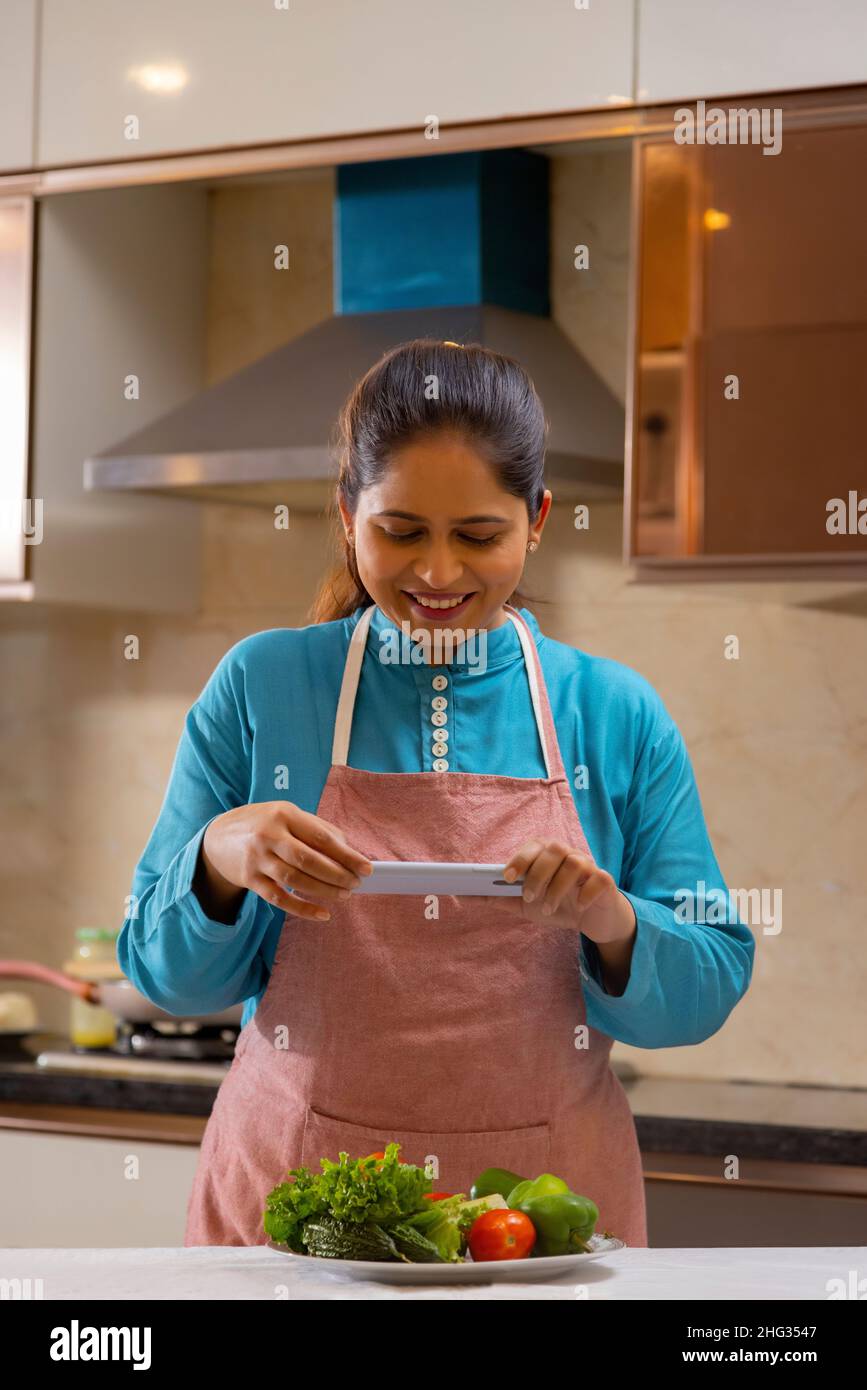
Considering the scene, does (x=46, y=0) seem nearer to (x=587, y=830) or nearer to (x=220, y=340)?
(x=220, y=340)

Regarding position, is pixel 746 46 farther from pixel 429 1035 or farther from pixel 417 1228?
pixel 417 1228

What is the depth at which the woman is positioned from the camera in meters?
1.41

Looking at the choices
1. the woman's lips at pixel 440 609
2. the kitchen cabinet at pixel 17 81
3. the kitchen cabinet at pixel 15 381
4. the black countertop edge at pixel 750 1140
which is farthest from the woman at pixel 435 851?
the kitchen cabinet at pixel 17 81

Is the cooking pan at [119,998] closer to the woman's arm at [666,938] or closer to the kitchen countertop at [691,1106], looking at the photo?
the kitchen countertop at [691,1106]

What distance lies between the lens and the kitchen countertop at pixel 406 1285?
103 cm

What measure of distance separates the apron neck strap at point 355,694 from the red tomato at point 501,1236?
0.51 m

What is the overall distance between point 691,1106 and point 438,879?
1.16 meters

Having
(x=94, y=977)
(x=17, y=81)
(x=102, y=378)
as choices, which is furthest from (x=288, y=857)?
(x=17, y=81)

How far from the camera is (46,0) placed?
8.38 feet

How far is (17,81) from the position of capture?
2.57 meters

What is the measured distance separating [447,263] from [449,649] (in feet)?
3.78

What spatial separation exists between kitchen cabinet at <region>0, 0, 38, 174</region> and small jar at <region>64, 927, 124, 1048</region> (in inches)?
48.7
